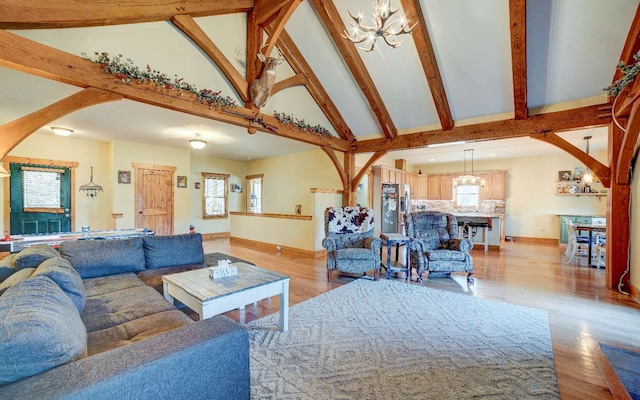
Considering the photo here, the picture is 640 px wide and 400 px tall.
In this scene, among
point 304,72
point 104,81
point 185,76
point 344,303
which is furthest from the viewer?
point 304,72

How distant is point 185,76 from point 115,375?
401 cm

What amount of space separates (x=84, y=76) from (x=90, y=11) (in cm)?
65

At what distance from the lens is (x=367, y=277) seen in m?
4.55

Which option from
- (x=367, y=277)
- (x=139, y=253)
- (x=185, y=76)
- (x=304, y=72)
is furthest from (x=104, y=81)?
Result: (x=367, y=277)

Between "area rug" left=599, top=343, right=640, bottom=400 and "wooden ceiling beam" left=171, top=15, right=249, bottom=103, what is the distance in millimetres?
4995

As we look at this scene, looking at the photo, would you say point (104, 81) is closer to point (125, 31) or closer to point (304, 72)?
point (125, 31)

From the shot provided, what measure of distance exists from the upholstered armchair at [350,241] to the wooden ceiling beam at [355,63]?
2.04m

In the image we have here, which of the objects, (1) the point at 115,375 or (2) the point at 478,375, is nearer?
(1) the point at 115,375

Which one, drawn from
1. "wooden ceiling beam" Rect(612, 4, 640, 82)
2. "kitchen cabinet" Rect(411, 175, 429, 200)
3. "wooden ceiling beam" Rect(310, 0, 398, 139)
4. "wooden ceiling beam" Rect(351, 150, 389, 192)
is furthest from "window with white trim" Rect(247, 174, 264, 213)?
"wooden ceiling beam" Rect(612, 4, 640, 82)

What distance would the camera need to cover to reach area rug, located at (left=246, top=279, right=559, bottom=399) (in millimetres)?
1932

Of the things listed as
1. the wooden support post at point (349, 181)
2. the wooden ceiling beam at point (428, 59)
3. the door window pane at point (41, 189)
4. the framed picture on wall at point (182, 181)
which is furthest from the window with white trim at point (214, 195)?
the wooden ceiling beam at point (428, 59)

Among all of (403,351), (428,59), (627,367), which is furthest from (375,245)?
(428,59)

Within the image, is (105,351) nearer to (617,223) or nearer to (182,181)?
(617,223)

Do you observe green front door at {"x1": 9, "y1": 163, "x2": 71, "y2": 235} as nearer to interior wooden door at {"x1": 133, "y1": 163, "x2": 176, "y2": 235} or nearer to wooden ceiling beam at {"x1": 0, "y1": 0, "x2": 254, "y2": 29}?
interior wooden door at {"x1": 133, "y1": 163, "x2": 176, "y2": 235}
